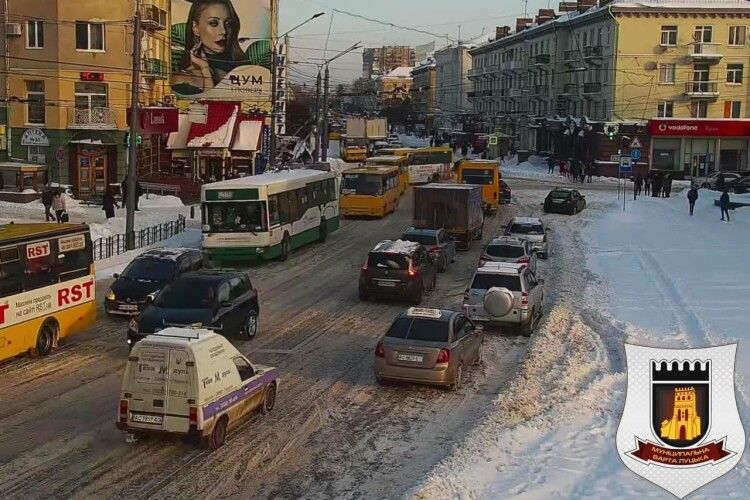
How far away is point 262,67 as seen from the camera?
243ft

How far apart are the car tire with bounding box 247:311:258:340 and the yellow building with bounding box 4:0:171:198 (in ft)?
101

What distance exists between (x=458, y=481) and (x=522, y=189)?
5279 centimetres

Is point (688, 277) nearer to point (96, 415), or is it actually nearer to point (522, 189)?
point (96, 415)

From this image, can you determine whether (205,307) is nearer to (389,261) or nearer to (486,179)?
(389,261)

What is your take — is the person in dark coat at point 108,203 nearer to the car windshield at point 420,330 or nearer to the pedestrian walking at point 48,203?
the pedestrian walking at point 48,203

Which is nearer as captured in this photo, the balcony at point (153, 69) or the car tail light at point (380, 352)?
the car tail light at point (380, 352)

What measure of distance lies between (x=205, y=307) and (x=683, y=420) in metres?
13.0

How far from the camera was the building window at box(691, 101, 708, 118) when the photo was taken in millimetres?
72000

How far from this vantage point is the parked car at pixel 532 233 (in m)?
32.8

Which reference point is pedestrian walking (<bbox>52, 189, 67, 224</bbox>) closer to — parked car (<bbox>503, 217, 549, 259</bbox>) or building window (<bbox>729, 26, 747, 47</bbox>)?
parked car (<bbox>503, 217, 549, 259</bbox>)

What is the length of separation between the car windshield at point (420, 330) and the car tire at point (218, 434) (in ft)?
13.4

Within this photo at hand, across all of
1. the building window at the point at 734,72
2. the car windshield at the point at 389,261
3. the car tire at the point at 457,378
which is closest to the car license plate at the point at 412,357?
the car tire at the point at 457,378

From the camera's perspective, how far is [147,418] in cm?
1226

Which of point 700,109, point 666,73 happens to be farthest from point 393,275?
A: point 700,109
